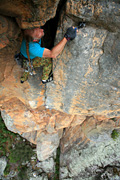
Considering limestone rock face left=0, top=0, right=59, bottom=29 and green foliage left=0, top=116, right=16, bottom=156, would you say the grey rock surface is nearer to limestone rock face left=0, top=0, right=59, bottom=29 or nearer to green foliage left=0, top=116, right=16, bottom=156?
limestone rock face left=0, top=0, right=59, bottom=29

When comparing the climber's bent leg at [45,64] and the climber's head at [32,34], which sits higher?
the climber's head at [32,34]

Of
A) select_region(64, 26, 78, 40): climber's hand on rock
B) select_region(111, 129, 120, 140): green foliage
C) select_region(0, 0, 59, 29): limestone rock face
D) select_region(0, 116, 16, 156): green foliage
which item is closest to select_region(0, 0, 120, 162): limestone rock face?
select_region(0, 0, 59, 29): limestone rock face

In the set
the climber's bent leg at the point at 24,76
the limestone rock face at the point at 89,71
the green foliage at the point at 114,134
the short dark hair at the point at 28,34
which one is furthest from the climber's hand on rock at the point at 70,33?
the green foliage at the point at 114,134

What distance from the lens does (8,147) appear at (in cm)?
637

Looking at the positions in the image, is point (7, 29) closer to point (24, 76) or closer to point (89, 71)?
point (24, 76)

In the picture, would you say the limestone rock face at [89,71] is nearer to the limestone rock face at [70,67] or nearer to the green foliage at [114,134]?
the limestone rock face at [70,67]

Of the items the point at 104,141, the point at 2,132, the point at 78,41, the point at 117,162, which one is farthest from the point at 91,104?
the point at 2,132

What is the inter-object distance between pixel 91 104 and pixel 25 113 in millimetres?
2478

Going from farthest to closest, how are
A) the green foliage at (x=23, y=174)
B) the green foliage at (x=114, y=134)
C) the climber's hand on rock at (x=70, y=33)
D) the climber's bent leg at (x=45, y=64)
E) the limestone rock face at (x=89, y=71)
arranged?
the green foliage at (x=23, y=174)
the green foliage at (x=114, y=134)
the climber's bent leg at (x=45, y=64)
the limestone rock face at (x=89, y=71)
the climber's hand on rock at (x=70, y=33)

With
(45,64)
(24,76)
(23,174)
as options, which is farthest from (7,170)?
(45,64)

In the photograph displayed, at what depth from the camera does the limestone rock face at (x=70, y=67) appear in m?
1.51

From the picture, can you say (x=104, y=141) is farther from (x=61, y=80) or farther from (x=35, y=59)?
(x=35, y=59)

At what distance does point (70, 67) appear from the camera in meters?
2.25

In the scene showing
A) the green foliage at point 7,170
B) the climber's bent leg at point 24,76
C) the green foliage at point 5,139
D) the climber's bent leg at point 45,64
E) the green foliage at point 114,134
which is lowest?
the green foliage at point 7,170
